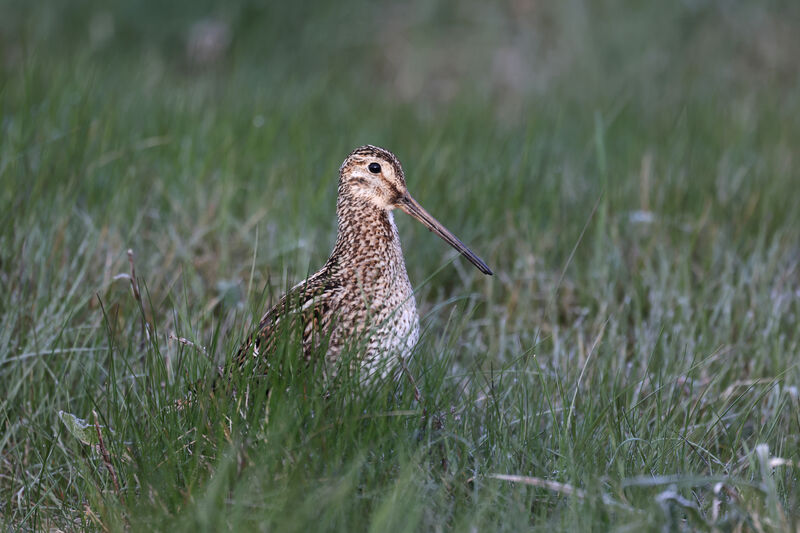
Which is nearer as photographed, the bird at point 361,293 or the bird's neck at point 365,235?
the bird at point 361,293

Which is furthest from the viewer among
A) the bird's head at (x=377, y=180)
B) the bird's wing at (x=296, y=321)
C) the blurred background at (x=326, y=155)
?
the blurred background at (x=326, y=155)

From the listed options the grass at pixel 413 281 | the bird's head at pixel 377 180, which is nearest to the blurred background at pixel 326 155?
the grass at pixel 413 281

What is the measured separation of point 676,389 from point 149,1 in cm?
656

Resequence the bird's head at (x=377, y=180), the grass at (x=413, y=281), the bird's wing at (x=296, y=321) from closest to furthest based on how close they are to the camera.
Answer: the grass at (x=413, y=281) → the bird's wing at (x=296, y=321) → the bird's head at (x=377, y=180)

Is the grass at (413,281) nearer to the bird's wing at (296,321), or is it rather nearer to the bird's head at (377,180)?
the bird's wing at (296,321)

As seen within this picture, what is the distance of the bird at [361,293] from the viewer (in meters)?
3.15

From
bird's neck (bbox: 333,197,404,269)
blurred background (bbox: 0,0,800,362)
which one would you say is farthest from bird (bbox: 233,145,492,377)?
blurred background (bbox: 0,0,800,362)

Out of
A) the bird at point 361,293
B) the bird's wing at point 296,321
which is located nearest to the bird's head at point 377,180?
the bird at point 361,293

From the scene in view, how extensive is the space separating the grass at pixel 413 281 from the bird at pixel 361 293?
101 millimetres

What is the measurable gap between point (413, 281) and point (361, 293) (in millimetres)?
1201

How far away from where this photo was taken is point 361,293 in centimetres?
338

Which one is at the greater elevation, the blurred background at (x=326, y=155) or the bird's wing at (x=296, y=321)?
the blurred background at (x=326, y=155)

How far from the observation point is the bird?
3146 mm

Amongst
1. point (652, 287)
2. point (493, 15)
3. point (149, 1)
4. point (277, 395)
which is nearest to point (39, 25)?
point (149, 1)
